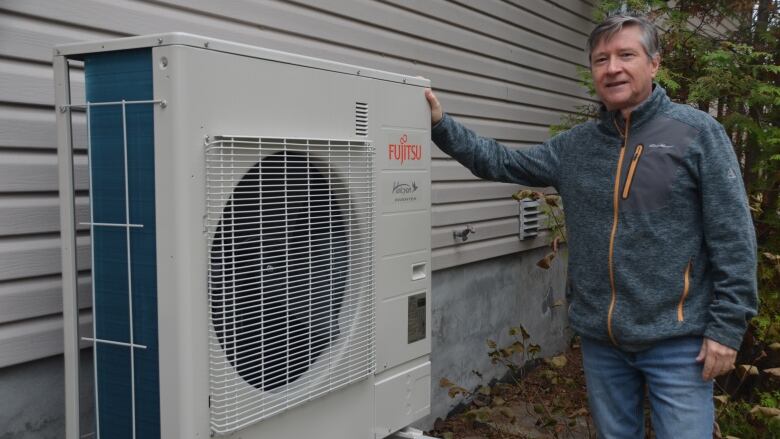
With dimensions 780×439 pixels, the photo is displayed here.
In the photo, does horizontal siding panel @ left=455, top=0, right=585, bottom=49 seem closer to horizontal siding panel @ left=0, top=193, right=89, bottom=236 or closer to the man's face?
the man's face

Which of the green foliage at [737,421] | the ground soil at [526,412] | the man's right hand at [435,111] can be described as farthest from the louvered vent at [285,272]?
the green foliage at [737,421]

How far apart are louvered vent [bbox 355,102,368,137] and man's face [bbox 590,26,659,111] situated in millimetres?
753

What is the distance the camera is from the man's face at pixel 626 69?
2.29 m

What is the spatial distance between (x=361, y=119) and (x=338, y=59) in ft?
4.17

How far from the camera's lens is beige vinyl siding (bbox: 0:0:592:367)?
213 centimetres

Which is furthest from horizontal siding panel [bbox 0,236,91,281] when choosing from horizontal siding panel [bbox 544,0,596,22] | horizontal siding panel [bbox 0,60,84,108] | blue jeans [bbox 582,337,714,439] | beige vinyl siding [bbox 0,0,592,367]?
horizontal siding panel [bbox 544,0,596,22]

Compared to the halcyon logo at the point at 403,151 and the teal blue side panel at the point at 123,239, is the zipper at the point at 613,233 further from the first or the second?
the teal blue side panel at the point at 123,239

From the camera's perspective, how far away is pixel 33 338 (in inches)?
85.5

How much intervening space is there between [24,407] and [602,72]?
1990 millimetres

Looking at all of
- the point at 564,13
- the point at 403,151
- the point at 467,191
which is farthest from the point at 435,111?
the point at 564,13

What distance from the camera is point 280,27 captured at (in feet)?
10.00

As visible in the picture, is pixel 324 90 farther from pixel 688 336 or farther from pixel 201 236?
pixel 688 336

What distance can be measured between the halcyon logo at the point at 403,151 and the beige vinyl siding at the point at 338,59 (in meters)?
0.86

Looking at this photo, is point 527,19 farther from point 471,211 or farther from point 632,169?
point 632,169
